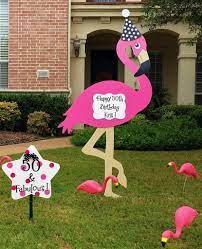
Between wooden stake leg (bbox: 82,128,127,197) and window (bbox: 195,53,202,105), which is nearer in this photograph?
wooden stake leg (bbox: 82,128,127,197)

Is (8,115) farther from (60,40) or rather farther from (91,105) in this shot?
(91,105)

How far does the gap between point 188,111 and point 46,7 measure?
5169 millimetres

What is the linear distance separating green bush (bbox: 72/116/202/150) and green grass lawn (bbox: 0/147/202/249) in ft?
7.82

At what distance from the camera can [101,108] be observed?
22.0 ft

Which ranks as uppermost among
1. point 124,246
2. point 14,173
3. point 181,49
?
point 181,49

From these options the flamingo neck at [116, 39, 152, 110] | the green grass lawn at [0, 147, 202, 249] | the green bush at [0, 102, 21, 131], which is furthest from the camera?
the green bush at [0, 102, 21, 131]

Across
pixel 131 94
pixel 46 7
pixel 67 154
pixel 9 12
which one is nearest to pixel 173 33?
pixel 46 7

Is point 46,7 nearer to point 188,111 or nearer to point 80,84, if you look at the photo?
point 80,84

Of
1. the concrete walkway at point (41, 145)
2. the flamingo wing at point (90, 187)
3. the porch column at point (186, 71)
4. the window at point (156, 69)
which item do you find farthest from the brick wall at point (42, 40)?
the flamingo wing at point (90, 187)

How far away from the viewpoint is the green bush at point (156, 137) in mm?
11125

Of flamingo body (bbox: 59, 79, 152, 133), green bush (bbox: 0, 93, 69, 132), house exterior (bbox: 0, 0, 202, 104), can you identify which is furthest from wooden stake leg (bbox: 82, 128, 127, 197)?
house exterior (bbox: 0, 0, 202, 104)

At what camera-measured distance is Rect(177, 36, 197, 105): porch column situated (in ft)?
48.8

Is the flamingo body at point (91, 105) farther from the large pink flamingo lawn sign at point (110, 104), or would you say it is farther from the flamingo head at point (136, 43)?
the flamingo head at point (136, 43)

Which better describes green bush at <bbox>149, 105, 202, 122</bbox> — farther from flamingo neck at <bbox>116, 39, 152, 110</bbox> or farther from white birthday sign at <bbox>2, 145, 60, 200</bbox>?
white birthday sign at <bbox>2, 145, 60, 200</bbox>
